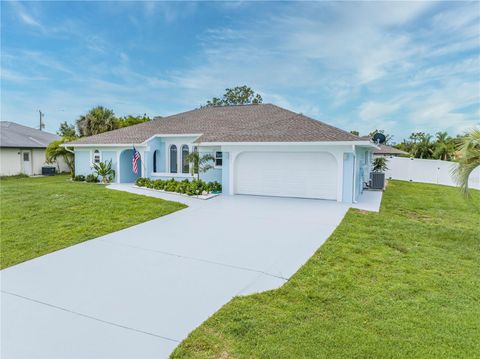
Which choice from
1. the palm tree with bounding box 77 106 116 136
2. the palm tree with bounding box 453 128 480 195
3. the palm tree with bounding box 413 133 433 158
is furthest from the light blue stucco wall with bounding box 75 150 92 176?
the palm tree with bounding box 413 133 433 158

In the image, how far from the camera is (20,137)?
92.1 ft

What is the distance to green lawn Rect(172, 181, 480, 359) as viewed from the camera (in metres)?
3.55

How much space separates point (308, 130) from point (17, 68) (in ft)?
61.5

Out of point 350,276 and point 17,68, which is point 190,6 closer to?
point 17,68

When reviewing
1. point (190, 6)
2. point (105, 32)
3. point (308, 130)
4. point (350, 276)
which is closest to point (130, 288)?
point (350, 276)

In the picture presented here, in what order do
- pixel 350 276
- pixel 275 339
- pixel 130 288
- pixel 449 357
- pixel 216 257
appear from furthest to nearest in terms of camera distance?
1. pixel 216 257
2. pixel 350 276
3. pixel 130 288
4. pixel 275 339
5. pixel 449 357

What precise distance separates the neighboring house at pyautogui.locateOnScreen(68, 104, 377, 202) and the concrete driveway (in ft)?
14.3

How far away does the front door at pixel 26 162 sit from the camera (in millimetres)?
26547

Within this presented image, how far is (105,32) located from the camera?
17.9 metres

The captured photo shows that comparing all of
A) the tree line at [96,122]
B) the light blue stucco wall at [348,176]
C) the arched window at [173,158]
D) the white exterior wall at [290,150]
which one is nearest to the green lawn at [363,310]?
the light blue stucco wall at [348,176]

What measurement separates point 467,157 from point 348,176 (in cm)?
527

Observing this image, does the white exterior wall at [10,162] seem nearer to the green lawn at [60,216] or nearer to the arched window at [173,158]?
the green lawn at [60,216]

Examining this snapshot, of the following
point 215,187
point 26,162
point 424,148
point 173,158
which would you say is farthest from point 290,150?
point 424,148

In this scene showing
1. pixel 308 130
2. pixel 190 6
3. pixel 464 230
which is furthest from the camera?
pixel 190 6
